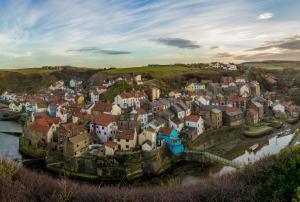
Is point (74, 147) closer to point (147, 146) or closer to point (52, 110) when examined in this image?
point (147, 146)

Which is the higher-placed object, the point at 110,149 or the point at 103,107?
the point at 103,107

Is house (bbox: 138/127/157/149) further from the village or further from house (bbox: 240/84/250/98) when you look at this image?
house (bbox: 240/84/250/98)

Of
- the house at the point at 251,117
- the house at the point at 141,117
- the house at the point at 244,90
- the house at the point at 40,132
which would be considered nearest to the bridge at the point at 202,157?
the house at the point at 141,117

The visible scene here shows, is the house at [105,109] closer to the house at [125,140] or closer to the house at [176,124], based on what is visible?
Answer: the house at [176,124]

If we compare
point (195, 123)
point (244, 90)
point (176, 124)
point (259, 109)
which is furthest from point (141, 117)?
point (244, 90)

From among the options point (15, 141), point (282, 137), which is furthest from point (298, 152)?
point (15, 141)

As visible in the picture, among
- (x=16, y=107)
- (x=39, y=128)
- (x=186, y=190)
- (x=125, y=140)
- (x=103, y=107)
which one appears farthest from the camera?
(x=16, y=107)
